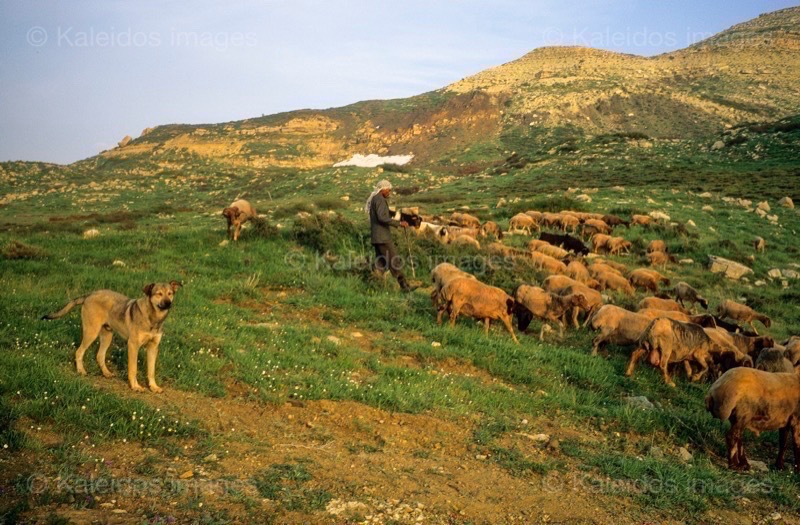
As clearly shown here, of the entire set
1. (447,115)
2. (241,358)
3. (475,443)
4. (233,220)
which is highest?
(447,115)

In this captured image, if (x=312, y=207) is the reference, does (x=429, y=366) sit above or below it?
below

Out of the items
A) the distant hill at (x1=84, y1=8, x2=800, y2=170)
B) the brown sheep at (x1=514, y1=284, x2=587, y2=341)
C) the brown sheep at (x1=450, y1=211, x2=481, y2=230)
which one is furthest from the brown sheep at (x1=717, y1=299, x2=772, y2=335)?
the distant hill at (x1=84, y1=8, x2=800, y2=170)

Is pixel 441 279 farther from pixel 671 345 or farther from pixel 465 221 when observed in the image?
pixel 465 221

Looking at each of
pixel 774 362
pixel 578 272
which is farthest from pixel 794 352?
pixel 578 272

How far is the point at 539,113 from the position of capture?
76.1 meters

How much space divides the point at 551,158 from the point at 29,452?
4843 cm

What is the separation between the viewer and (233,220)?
15.1m

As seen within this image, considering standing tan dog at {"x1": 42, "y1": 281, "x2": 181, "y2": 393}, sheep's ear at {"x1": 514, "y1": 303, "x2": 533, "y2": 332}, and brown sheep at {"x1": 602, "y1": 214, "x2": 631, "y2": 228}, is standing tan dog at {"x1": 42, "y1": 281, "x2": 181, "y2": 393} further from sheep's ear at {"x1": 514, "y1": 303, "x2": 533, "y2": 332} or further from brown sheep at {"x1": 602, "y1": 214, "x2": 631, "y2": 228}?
brown sheep at {"x1": 602, "y1": 214, "x2": 631, "y2": 228}

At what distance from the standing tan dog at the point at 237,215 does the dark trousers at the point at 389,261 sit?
4352mm

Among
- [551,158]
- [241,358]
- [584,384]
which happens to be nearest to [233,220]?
[241,358]

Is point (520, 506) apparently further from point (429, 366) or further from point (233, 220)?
point (233, 220)

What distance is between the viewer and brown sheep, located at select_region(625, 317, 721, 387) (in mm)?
9281

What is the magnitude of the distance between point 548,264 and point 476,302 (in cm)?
568

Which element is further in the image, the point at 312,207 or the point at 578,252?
the point at 312,207
